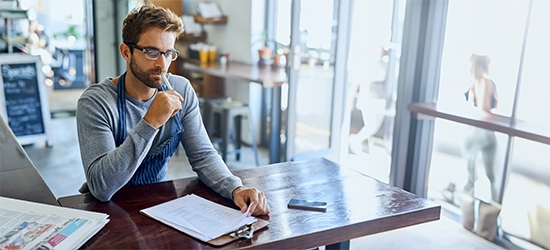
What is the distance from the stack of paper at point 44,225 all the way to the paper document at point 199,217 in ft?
0.55

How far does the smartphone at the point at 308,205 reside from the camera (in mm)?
1548

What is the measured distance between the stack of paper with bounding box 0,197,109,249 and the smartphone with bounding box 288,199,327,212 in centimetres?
55

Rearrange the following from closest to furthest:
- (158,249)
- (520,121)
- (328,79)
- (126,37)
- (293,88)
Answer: (158,249)
(126,37)
(520,121)
(293,88)
(328,79)

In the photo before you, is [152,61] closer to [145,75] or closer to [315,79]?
[145,75]

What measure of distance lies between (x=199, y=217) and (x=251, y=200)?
6.6 inches

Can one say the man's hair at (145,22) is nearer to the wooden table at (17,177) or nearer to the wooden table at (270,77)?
the wooden table at (17,177)

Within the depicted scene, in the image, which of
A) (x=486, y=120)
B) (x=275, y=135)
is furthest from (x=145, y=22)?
(x=275, y=135)

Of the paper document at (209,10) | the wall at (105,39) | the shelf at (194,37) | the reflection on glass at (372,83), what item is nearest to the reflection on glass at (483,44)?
the reflection on glass at (372,83)

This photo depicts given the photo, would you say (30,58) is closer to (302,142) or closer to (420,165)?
(302,142)

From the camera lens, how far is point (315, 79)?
4.07m

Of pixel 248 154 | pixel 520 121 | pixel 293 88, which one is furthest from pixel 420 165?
pixel 248 154

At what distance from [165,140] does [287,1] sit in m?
2.99

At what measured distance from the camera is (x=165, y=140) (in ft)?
5.99

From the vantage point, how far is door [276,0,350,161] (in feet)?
12.4
